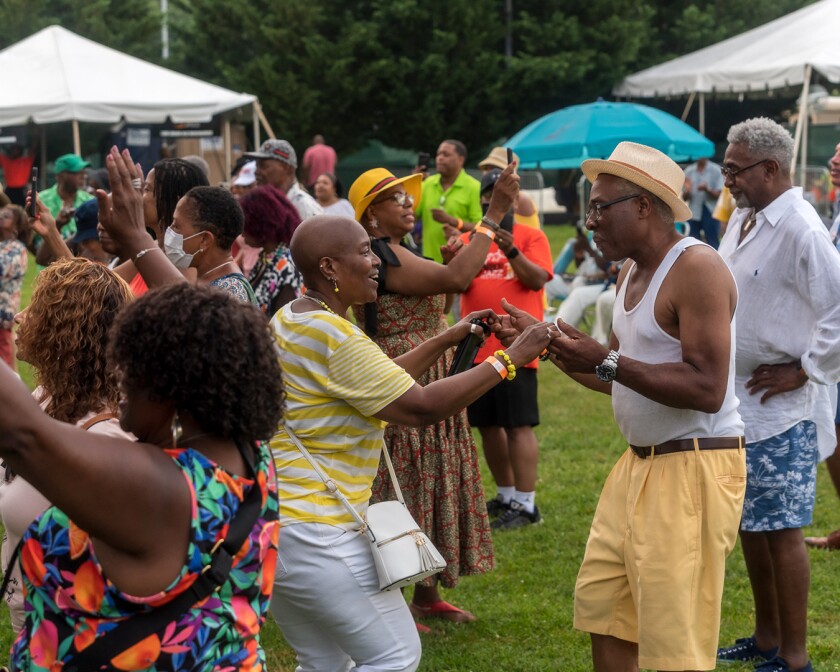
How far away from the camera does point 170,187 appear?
5.14 meters

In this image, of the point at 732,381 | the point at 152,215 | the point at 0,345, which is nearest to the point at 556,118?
the point at 0,345

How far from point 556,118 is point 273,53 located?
15339 mm

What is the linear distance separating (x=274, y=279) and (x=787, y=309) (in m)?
2.82

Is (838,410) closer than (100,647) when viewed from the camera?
No

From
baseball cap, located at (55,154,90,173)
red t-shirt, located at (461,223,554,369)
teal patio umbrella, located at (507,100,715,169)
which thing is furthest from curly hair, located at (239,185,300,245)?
teal patio umbrella, located at (507,100,715,169)

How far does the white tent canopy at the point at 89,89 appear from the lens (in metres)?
17.0

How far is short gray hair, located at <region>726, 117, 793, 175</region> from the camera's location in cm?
472

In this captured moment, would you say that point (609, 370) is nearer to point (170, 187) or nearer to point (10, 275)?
point (170, 187)

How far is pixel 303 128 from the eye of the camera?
29.2m

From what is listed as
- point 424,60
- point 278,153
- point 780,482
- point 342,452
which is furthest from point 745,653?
point 424,60

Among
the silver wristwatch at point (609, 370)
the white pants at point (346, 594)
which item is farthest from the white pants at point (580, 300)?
the white pants at point (346, 594)

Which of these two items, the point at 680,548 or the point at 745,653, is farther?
the point at 745,653

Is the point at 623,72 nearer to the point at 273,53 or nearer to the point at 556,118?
the point at 273,53

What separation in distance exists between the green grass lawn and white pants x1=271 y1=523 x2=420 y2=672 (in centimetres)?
174
